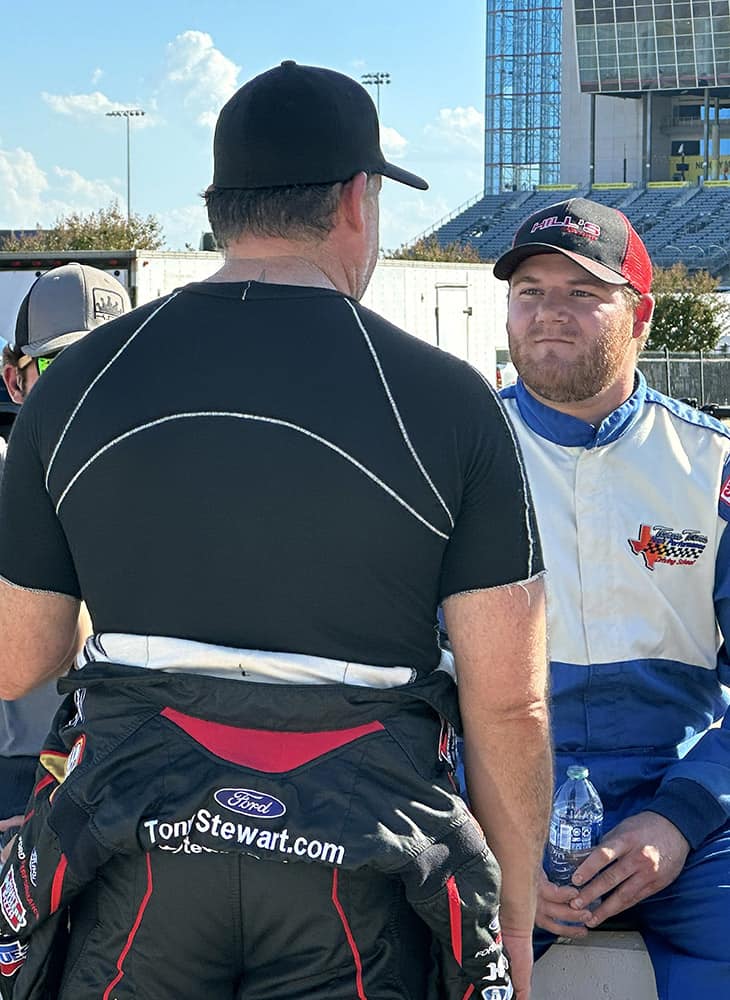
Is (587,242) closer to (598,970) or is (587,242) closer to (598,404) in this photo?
(598,404)

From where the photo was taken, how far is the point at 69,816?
1806 millimetres

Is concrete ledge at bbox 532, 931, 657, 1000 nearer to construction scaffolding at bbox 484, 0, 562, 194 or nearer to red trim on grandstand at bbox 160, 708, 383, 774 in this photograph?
red trim on grandstand at bbox 160, 708, 383, 774

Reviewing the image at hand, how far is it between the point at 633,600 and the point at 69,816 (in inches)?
60.6

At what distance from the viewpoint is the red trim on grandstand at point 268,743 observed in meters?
1.78

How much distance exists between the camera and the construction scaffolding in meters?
118

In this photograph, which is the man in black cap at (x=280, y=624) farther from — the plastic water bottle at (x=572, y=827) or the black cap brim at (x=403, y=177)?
the plastic water bottle at (x=572, y=827)

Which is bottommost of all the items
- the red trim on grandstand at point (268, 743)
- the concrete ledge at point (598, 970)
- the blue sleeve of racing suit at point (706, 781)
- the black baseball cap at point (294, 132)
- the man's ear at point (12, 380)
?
the concrete ledge at point (598, 970)

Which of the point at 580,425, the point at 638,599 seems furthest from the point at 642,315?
the point at 638,599

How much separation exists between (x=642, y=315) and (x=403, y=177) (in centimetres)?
148

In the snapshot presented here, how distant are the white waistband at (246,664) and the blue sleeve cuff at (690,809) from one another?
107cm

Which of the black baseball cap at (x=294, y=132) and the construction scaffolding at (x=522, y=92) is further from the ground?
the construction scaffolding at (x=522, y=92)

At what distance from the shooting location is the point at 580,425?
3.08 metres

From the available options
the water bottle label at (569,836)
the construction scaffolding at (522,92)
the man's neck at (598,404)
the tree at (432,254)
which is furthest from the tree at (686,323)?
the construction scaffolding at (522,92)

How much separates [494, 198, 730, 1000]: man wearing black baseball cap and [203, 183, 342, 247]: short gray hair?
1282 mm
